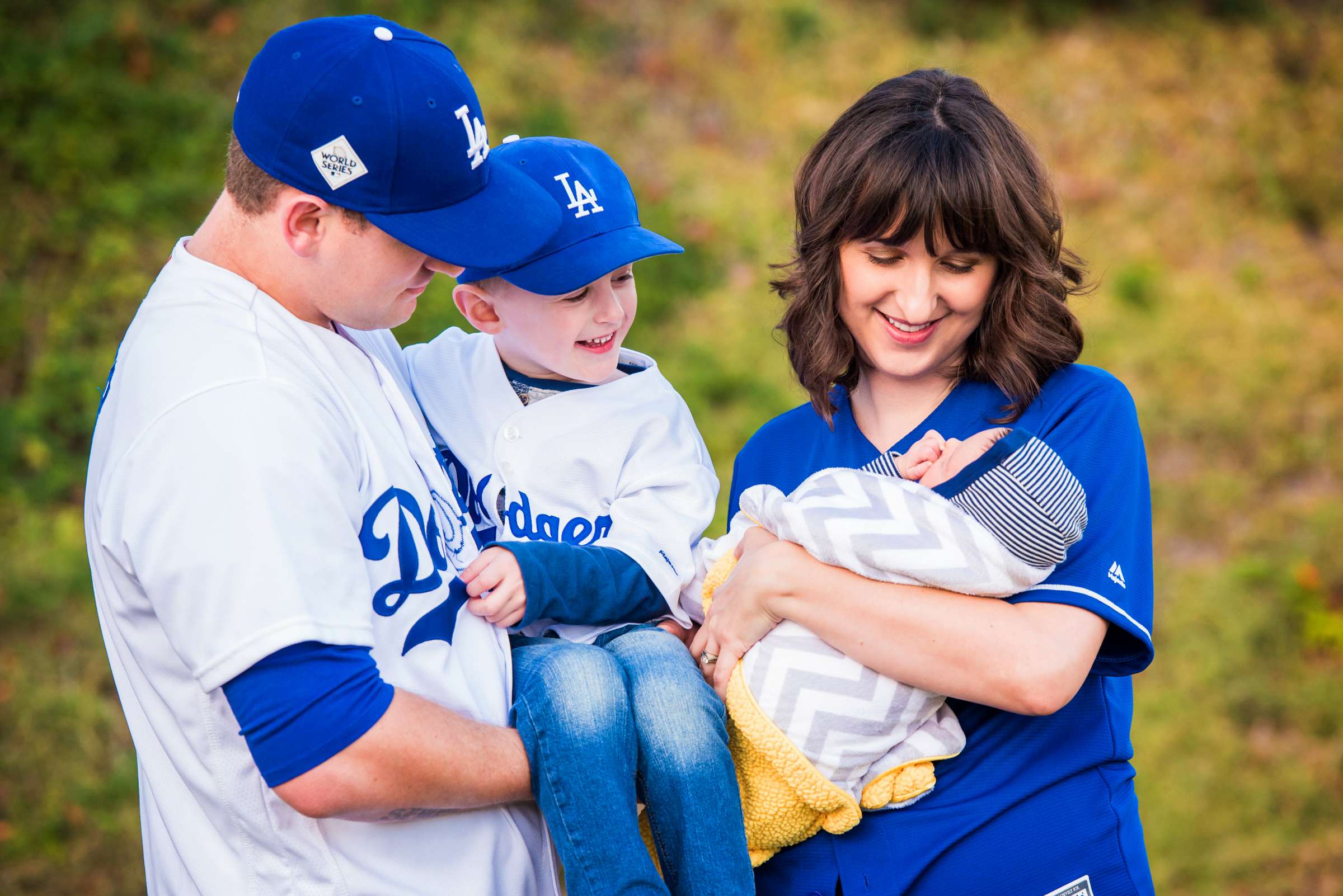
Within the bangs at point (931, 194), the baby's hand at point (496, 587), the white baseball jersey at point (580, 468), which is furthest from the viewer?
the white baseball jersey at point (580, 468)

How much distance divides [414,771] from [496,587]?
1.22ft

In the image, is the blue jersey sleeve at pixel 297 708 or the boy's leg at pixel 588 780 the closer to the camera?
the blue jersey sleeve at pixel 297 708

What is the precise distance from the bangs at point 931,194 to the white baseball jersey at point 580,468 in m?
0.54

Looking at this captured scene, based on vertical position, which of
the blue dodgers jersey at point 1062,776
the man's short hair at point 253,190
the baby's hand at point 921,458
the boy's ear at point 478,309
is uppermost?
the man's short hair at point 253,190

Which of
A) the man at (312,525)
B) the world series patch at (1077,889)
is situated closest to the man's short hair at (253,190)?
the man at (312,525)

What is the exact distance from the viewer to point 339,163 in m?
1.58

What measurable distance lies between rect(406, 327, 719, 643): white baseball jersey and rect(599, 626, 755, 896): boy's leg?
26 centimetres

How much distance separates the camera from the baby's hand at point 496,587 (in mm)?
1785

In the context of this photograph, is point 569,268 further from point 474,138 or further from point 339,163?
point 339,163

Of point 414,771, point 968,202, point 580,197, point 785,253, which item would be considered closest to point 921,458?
point 968,202

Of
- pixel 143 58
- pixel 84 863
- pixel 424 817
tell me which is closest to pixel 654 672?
pixel 424 817

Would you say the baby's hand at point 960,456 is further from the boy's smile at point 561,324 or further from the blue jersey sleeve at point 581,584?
the boy's smile at point 561,324

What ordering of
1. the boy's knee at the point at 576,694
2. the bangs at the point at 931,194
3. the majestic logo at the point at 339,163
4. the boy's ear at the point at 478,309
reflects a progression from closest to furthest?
the majestic logo at the point at 339,163, the boy's knee at the point at 576,694, the bangs at the point at 931,194, the boy's ear at the point at 478,309

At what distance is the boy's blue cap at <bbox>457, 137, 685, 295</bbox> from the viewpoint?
2.06m
